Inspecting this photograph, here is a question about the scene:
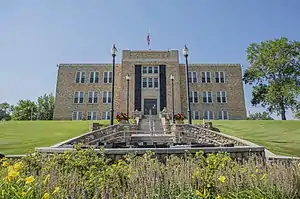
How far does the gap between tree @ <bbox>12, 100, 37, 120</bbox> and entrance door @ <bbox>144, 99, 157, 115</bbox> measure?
27.6 m

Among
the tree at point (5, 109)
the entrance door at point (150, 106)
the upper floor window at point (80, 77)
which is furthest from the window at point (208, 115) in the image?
the tree at point (5, 109)

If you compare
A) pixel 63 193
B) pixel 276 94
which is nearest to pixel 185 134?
pixel 63 193

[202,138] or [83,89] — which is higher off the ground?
[83,89]

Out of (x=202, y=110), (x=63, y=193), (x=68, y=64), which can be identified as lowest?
(x=63, y=193)

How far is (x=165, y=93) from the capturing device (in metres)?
29.5

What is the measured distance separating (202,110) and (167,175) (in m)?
28.0

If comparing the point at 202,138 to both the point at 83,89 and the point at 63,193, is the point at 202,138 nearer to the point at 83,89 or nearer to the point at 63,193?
the point at 63,193

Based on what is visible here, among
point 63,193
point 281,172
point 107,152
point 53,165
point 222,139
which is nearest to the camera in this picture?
point 63,193

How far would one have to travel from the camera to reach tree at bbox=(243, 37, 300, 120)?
3041 cm

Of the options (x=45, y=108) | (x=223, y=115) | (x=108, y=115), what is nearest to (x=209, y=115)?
(x=223, y=115)

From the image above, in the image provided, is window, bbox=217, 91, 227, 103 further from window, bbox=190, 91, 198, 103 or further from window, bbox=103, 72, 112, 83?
window, bbox=103, 72, 112, 83

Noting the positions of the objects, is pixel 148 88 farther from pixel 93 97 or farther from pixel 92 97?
pixel 92 97

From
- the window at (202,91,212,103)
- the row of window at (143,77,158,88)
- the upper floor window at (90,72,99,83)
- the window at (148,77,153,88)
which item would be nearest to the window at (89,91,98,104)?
the upper floor window at (90,72,99,83)

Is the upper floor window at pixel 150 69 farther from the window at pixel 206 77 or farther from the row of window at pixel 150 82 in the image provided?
the window at pixel 206 77
